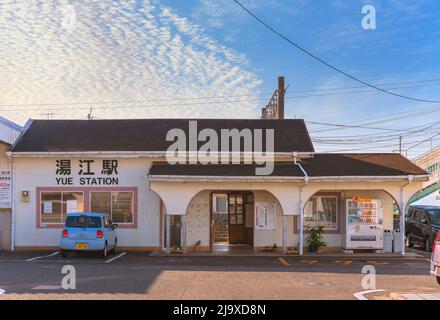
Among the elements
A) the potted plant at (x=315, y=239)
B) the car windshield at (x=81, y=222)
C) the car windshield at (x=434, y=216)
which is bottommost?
the potted plant at (x=315, y=239)

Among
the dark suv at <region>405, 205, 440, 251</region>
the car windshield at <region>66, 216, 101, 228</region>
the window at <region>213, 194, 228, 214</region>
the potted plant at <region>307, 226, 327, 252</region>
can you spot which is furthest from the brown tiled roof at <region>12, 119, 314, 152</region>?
the dark suv at <region>405, 205, 440, 251</region>

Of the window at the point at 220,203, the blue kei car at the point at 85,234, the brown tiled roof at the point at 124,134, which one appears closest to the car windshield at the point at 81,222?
the blue kei car at the point at 85,234

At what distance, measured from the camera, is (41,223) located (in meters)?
20.7

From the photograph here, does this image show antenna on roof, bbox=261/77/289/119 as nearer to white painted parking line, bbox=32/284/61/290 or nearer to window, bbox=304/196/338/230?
window, bbox=304/196/338/230

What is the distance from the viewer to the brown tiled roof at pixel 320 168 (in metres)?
19.4

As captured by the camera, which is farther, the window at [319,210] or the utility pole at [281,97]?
the utility pole at [281,97]

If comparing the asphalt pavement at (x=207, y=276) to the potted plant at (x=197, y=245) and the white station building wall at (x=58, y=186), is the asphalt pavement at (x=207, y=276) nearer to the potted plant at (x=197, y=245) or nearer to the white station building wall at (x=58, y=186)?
the white station building wall at (x=58, y=186)

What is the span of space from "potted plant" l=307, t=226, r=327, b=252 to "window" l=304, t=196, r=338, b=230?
26.9 inches

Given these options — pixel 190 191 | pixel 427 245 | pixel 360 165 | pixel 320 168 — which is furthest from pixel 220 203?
pixel 427 245

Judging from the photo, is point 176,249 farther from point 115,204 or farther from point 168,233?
point 115,204

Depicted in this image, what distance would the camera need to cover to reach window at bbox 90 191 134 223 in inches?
817

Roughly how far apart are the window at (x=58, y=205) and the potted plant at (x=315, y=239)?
9.30 meters

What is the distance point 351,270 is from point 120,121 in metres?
13.3

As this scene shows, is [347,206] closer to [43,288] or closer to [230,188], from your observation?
[230,188]
